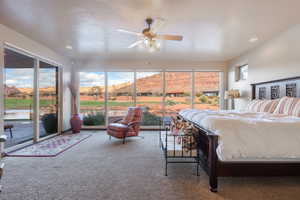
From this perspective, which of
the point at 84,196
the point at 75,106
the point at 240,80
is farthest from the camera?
the point at 75,106

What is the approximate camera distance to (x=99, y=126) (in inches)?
255

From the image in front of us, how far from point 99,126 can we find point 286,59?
235 inches

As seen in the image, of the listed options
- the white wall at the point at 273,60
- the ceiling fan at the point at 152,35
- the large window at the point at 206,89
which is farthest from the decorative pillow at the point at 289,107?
the large window at the point at 206,89

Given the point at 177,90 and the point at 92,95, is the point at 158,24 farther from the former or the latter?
the point at 92,95

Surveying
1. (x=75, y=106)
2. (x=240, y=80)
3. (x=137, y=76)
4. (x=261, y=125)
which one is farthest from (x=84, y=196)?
(x=240, y=80)

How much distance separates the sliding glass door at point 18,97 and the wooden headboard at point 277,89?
607 cm

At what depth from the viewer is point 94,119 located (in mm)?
6508

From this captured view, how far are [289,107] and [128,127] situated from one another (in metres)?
3.52

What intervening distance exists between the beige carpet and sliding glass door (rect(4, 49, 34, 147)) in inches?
52.7

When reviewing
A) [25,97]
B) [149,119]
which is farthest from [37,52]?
[149,119]

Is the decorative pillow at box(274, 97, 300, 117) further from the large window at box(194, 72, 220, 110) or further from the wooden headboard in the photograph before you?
the large window at box(194, 72, 220, 110)

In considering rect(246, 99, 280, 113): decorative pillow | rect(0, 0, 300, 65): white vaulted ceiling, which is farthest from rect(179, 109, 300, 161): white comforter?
rect(0, 0, 300, 65): white vaulted ceiling

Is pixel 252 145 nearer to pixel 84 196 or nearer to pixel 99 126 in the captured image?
pixel 84 196

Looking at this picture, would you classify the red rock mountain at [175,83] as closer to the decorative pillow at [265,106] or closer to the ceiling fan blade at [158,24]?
the decorative pillow at [265,106]
